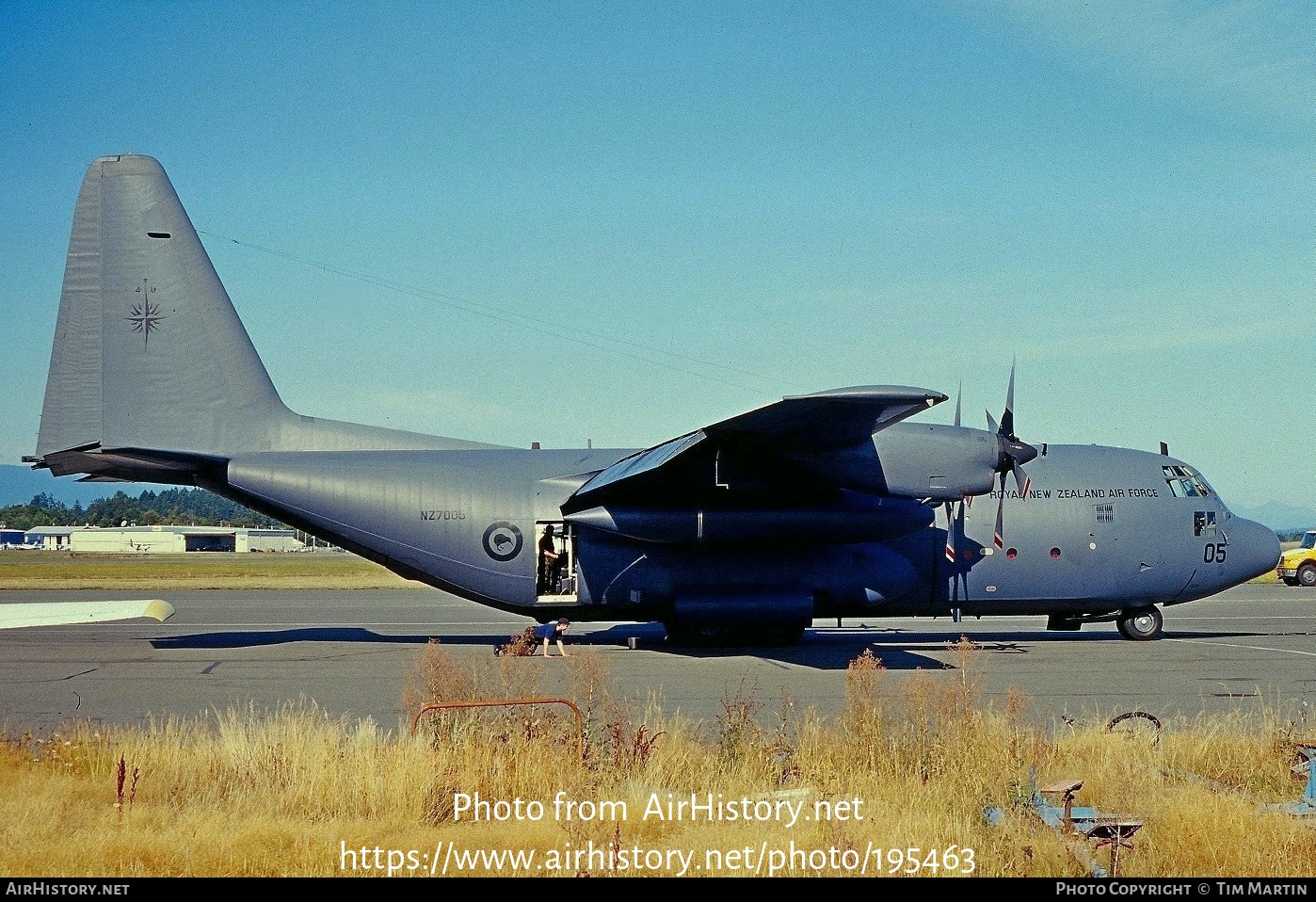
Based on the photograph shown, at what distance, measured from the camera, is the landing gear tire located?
74.5ft

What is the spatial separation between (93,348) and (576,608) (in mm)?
9735

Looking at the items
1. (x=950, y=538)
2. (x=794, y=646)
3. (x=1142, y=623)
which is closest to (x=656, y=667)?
(x=794, y=646)

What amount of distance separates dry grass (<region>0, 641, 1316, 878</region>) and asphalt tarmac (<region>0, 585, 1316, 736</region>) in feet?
2.38

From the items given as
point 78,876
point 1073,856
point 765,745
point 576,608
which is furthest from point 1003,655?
point 78,876

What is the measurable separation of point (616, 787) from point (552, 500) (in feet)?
38.8

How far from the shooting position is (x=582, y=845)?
25.0 ft

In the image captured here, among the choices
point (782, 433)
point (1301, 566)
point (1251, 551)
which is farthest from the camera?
point (1301, 566)

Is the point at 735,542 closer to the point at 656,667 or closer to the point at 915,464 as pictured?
the point at 656,667

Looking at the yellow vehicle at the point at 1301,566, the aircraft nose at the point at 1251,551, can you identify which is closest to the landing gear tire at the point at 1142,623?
the aircraft nose at the point at 1251,551

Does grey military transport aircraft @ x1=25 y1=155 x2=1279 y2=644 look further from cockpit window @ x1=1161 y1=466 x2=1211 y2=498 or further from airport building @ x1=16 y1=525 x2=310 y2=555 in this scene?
airport building @ x1=16 y1=525 x2=310 y2=555

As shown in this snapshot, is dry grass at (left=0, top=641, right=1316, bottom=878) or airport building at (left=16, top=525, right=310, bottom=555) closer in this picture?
dry grass at (left=0, top=641, right=1316, bottom=878)

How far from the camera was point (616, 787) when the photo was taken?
9.03m

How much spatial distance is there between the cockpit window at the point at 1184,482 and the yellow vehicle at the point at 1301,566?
30501mm

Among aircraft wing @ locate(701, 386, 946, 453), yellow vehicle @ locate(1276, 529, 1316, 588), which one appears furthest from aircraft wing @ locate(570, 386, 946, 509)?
yellow vehicle @ locate(1276, 529, 1316, 588)
